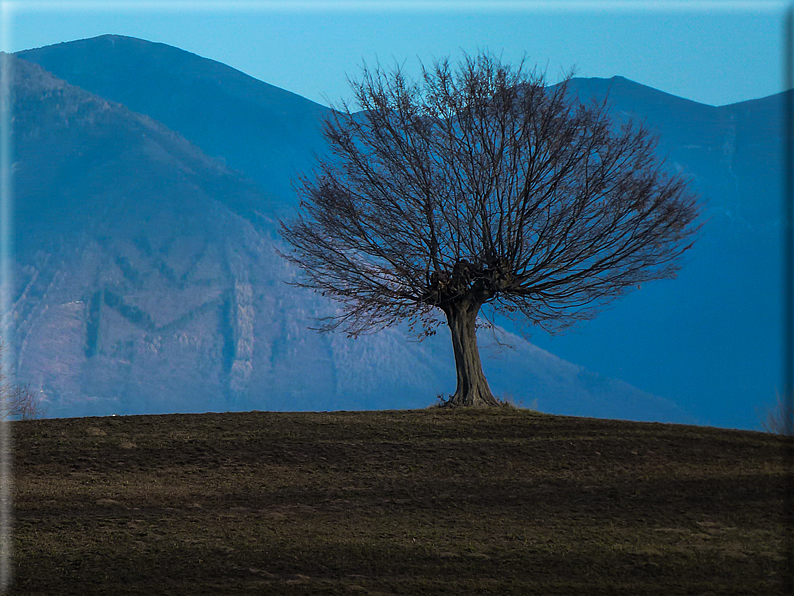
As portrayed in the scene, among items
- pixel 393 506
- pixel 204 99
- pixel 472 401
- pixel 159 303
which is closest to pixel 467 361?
pixel 472 401

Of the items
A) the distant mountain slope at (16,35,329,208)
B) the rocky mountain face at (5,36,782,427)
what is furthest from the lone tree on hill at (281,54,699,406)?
the distant mountain slope at (16,35,329,208)

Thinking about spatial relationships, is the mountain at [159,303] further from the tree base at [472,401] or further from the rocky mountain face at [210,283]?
the tree base at [472,401]

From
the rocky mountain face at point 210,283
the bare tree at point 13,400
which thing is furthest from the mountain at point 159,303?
the bare tree at point 13,400

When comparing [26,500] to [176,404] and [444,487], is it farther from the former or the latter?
[176,404]

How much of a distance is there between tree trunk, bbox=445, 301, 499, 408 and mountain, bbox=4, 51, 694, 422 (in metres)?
65.2

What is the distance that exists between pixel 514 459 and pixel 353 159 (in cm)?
579

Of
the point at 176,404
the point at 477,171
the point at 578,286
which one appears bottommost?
the point at 176,404

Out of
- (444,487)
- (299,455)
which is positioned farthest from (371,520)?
(299,455)

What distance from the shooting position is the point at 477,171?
40.2 feet

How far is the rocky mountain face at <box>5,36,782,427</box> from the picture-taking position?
265ft

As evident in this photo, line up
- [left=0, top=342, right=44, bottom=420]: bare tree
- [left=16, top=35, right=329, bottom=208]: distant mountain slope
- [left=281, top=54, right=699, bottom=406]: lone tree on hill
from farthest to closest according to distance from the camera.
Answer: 1. [left=16, top=35, right=329, bottom=208]: distant mountain slope
2. [left=0, top=342, right=44, bottom=420]: bare tree
3. [left=281, top=54, right=699, bottom=406]: lone tree on hill

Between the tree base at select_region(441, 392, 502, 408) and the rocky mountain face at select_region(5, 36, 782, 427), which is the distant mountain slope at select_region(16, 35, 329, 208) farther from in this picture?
the tree base at select_region(441, 392, 502, 408)

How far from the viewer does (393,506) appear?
325 inches

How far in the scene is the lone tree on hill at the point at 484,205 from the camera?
12273 millimetres
